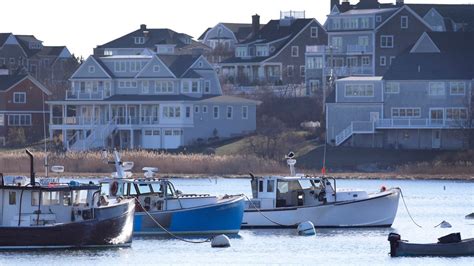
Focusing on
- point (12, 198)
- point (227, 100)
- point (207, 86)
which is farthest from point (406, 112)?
point (12, 198)

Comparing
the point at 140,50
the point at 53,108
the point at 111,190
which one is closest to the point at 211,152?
the point at 53,108

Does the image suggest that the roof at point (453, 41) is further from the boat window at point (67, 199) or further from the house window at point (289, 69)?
the boat window at point (67, 199)

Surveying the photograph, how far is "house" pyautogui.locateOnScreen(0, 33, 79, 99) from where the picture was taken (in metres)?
174

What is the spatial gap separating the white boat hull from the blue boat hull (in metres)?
3.90

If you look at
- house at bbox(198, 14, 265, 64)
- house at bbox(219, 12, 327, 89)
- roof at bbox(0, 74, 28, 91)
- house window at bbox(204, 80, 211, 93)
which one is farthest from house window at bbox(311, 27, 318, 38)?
roof at bbox(0, 74, 28, 91)

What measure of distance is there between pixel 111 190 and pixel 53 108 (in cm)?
8450

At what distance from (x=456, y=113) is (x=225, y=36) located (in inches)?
2262

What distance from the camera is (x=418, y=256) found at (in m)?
56.2

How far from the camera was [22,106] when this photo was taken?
14175 centimetres

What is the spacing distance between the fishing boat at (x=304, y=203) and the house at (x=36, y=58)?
10322 centimetres

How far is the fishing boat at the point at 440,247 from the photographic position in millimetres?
55906

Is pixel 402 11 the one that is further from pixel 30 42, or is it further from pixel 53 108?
pixel 30 42

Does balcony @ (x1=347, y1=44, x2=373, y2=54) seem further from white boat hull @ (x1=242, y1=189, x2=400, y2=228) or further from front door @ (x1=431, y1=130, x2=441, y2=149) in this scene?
white boat hull @ (x1=242, y1=189, x2=400, y2=228)

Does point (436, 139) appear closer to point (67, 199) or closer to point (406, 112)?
point (406, 112)
